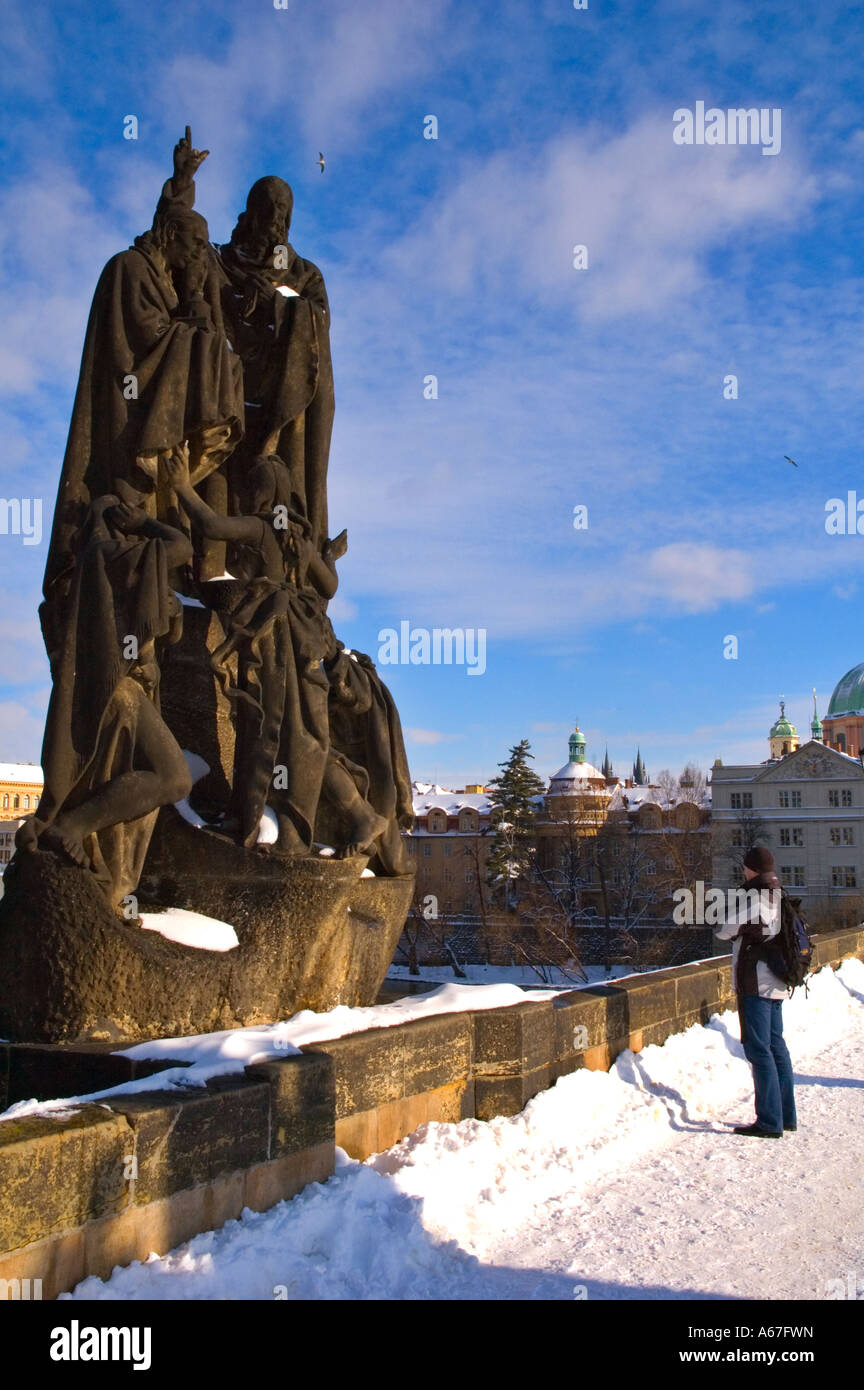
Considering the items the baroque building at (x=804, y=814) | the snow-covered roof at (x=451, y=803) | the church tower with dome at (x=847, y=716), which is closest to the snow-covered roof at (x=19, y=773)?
the snow-covered roof at (x=451, y=803)

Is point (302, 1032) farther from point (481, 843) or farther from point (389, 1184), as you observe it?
point (481, 843)

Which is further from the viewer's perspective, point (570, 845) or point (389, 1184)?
point (570, 845)

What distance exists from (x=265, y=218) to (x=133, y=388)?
189 centimetres

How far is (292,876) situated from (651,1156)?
2267 millimetres

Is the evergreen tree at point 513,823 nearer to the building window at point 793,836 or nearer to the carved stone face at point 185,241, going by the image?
the building window at point 793,836

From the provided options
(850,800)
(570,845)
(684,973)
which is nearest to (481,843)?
(570,845)

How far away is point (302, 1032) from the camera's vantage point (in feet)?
15.9

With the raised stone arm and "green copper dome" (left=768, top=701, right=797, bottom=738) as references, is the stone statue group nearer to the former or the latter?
the raised stone arm

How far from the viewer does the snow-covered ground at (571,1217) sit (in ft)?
11.8

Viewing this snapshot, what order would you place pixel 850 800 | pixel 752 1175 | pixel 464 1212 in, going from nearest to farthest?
pixel 464 1212 < pixel 752 1175 < pixel 850 800

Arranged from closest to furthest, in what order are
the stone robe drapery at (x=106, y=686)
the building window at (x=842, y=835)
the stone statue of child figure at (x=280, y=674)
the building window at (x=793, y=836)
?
1. the stone robe drapery at (x=106, y=686)
2. the stone statue of child figure at (x=280, y=674)
3. the building window at (x=842, y=835)
4. the building window at (x=793, y=836)

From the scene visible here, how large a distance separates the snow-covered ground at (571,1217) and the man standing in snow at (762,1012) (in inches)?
6.5

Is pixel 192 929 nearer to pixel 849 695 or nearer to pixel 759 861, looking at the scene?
pixel 759 861

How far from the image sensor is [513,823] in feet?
167
